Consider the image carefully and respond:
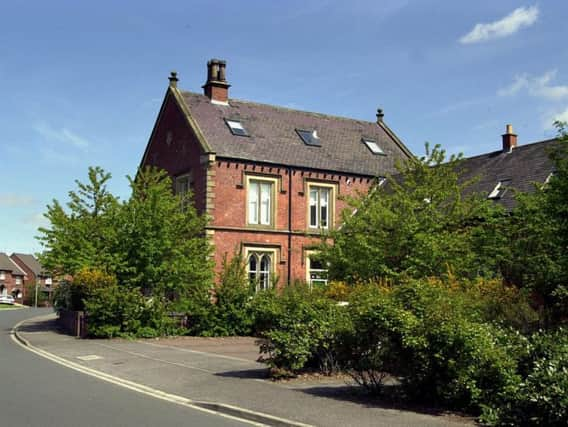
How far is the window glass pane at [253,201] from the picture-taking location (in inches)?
1356

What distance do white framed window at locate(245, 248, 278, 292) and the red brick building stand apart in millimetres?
49

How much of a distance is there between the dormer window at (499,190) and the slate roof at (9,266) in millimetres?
98226

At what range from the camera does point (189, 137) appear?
35.0m

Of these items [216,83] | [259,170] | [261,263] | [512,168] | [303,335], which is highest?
[216,83]

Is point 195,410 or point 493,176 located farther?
point 493,176

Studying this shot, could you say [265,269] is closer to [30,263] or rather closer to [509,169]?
[509,169]

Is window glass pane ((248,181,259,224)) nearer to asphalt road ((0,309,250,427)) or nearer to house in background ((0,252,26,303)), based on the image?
asphalt road ((0,309,250,427))

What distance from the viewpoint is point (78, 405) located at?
11.1 meters

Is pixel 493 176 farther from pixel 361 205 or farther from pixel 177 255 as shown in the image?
pixel 177 255

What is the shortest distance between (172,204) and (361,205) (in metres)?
7.38

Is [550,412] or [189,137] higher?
[189,137]

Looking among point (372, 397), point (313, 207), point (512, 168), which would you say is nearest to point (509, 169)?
point (512, 168)

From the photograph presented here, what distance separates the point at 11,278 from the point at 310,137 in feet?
294

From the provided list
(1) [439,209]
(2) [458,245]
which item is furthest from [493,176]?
(2) [458,245]
